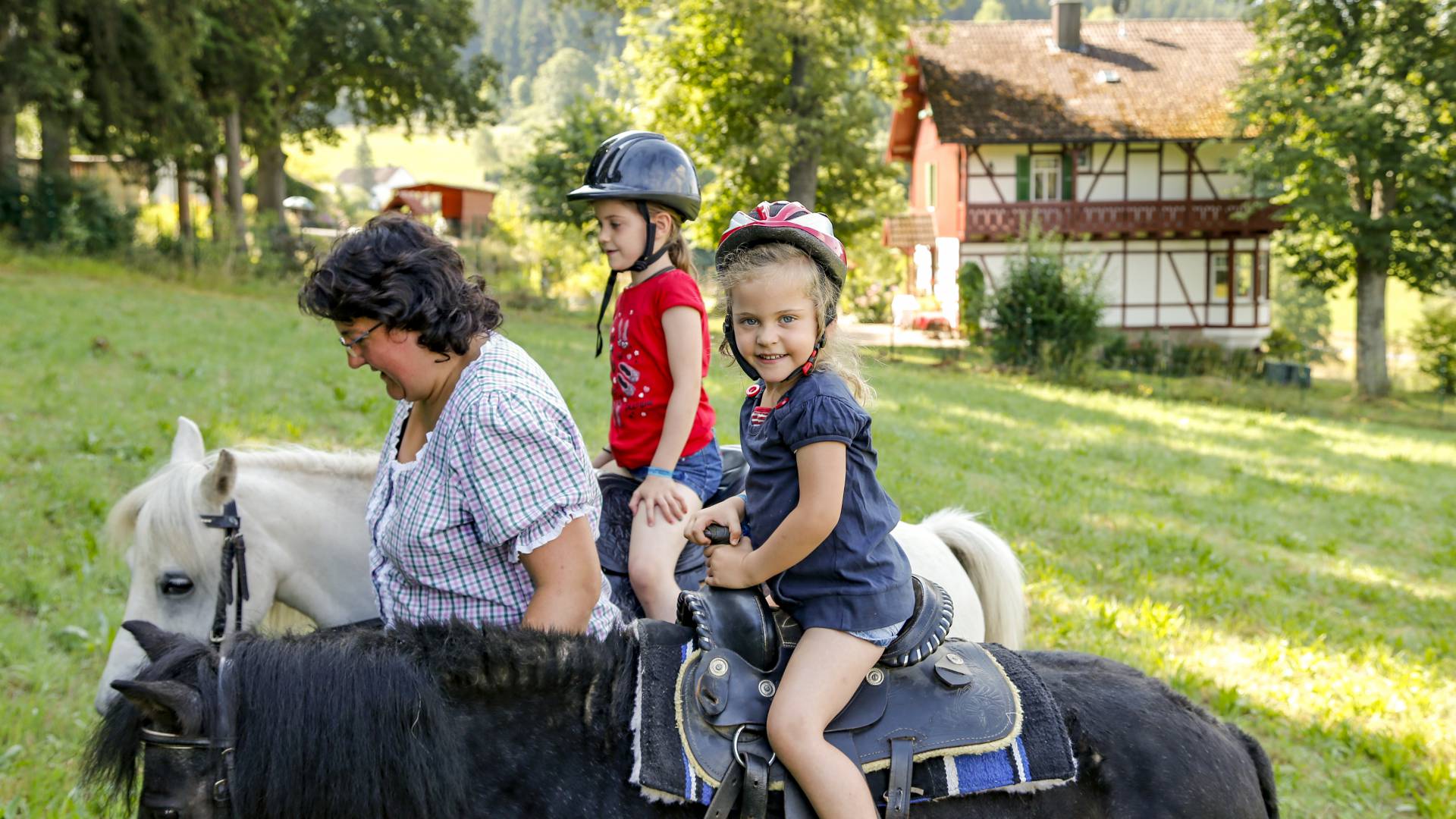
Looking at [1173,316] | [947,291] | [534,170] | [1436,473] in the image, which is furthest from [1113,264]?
[1436,473]

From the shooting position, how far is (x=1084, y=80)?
120 feet

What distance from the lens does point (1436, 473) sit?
1519 cm

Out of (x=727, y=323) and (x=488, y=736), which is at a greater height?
(x=727, y=323)

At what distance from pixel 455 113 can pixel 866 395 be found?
122ft

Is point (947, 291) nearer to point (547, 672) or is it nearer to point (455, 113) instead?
point (455, 113)

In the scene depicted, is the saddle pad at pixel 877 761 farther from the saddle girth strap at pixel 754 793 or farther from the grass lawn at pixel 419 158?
the grass lawn at pixel 419 158

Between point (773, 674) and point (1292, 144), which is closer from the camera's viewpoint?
point (773, 674)

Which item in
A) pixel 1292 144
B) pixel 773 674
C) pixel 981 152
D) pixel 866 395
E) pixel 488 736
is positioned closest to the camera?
pixel 488 736

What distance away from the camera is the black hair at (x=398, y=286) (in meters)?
2.54

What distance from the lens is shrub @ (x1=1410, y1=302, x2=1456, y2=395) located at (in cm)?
3269

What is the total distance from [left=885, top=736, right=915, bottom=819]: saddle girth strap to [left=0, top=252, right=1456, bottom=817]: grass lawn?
1073 millimetres

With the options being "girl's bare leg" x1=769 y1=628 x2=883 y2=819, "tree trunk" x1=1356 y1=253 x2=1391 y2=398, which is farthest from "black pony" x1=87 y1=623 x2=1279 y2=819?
"tree trunk" x1=1356 y1=253 x2=1391 y2=398

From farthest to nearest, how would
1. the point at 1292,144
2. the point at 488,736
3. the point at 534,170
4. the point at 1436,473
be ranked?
the point at 534,170 → the point at 1292,144 → the point at 1436,473 → the point at 488,736

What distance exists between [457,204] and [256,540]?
59884mm
